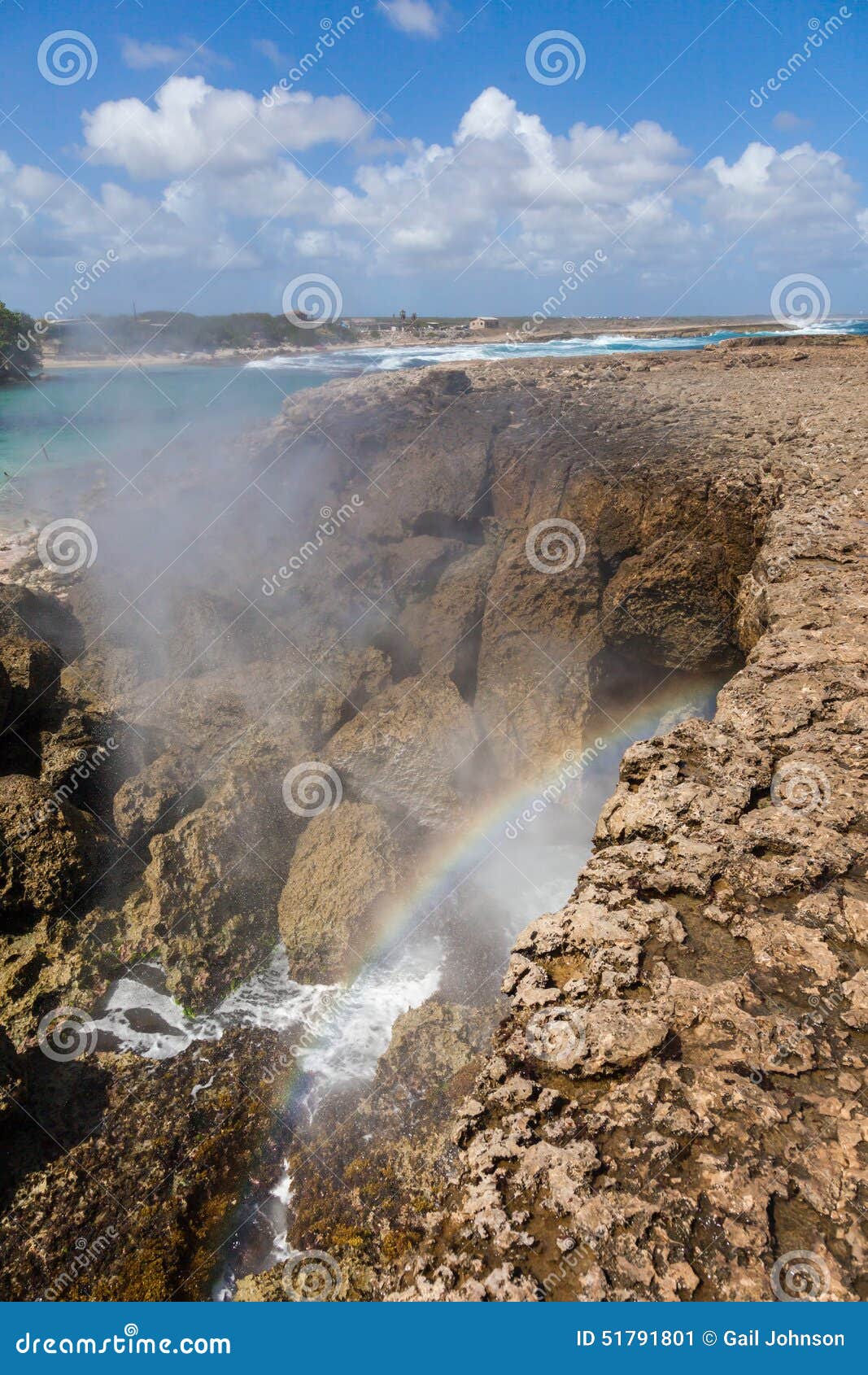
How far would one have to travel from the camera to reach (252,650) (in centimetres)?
1323

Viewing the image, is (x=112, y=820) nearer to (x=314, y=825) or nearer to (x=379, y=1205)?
(x=314, y=825)

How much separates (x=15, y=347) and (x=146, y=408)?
13578mm

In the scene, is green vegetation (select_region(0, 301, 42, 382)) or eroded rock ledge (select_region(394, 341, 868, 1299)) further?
green vegetation (select_region(0, 301, 42, 382))

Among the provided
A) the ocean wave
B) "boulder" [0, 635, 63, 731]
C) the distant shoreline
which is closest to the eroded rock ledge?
"boulder" [0, 635, 63, 731]

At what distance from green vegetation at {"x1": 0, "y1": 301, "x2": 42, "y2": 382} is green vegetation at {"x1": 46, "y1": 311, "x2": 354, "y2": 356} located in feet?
29.3

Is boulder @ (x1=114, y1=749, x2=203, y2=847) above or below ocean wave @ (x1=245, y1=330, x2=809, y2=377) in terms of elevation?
below

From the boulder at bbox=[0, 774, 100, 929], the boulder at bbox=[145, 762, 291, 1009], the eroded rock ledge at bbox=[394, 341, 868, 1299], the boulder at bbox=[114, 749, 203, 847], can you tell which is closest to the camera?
the eroded rock ledge at bbox=[394, 341, 868, 1299]

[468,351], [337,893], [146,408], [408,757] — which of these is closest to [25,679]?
[337,893]

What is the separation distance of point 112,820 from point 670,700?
1078 centimetres

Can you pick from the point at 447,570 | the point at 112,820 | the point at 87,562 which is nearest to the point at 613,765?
the point at 447,570

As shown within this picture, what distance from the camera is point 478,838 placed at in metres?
12.2

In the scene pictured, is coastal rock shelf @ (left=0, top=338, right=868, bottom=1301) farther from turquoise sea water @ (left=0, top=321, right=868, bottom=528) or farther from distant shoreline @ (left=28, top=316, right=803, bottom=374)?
distant shoreline @ (left=28, top=316, right=803, bottom=374)

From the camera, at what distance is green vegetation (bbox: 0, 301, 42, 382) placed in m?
47.0

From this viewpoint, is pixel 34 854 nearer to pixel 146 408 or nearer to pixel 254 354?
pixel 146 408
